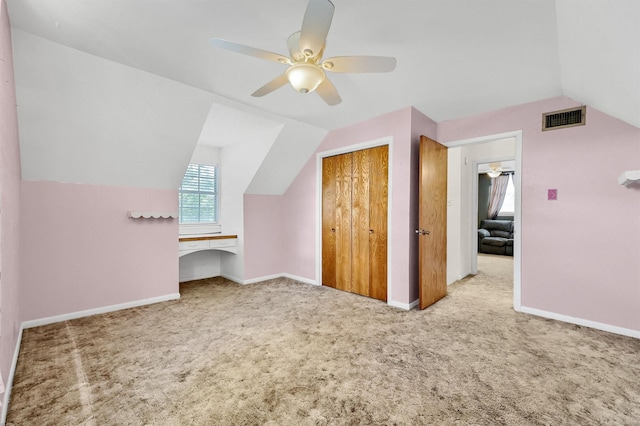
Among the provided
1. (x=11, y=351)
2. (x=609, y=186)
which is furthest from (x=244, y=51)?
(x=609, y=186)

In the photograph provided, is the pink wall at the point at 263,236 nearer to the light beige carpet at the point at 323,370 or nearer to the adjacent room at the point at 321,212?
the adjacent room at the point at 321,212

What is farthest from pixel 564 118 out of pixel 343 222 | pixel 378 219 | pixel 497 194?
pixel 497 194

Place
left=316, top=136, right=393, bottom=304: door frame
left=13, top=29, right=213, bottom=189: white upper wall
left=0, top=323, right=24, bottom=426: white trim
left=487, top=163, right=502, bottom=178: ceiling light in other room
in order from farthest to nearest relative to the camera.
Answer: left=487, top=163, right=502, bottom=178: ceiling light in other room → left=316, top=136, right=393, bottom=304: door frame → left=13, top=29, right=213, bottom=189: white upper wall → left=0, top=323, right=24, bottom=426: white trim

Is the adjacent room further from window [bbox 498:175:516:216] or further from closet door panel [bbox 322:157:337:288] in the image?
window [bbox 498:175:516:216]

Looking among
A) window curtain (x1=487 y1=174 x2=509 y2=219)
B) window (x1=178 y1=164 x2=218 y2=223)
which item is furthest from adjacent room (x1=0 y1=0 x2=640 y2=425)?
window curtain (x1=487 y1=174 x2=509 y2=219)

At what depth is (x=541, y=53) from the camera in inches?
85.2

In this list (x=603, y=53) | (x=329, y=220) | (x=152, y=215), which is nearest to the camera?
(x=603, y=53)

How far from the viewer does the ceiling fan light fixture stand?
1760 millimetres

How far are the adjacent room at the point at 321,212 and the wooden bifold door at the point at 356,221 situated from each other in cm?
3

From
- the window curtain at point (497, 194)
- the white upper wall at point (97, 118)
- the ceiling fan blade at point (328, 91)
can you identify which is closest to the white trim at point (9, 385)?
the white upper wall at point (97, 118)

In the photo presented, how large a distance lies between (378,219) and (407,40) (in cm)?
207

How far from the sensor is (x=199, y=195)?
15.9 feet

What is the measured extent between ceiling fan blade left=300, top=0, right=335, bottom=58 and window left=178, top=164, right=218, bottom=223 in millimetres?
3633

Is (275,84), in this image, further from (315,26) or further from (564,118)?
(564,118)
